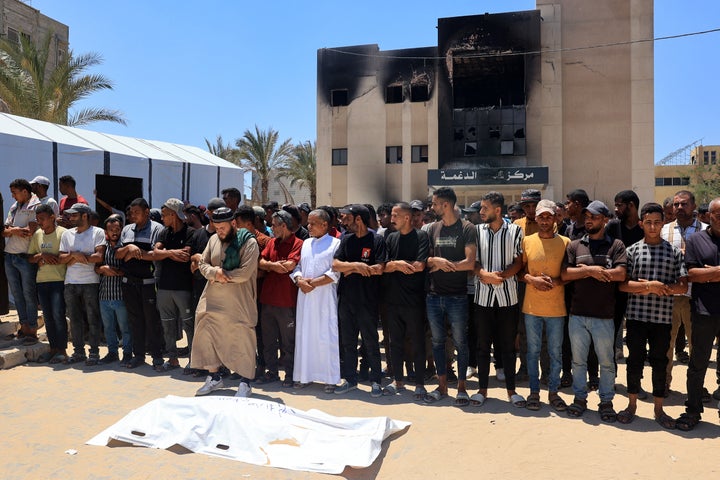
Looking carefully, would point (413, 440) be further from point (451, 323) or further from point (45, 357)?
point (45, 357)

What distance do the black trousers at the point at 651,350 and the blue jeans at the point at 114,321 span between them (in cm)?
590

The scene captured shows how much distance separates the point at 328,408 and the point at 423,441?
1168mm

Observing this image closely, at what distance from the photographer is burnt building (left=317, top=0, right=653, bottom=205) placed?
2556 centimetres

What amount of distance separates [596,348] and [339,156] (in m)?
27.4

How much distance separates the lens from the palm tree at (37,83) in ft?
57.1

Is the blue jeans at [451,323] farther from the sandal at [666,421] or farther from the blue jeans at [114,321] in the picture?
the blue jeans at [114,321]

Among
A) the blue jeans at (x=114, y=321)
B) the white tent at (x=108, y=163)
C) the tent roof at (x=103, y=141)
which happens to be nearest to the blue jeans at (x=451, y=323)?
the blue jeans at (x=114, y=321)

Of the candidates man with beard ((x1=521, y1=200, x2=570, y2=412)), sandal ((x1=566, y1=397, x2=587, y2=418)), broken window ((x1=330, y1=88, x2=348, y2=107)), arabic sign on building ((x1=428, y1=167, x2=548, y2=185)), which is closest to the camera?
sandal ((x1=566, y1=397, x2=587, y2=418))

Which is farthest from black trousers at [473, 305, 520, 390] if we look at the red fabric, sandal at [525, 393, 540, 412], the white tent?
the white tent

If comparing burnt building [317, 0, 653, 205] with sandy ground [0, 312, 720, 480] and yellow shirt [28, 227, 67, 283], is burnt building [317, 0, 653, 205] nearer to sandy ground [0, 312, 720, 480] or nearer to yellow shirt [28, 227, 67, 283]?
yellow shirt [28, 227, 67, 283]

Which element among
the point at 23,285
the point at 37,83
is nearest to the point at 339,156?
the point at 37,83

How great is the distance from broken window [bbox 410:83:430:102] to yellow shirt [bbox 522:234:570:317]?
2498cm

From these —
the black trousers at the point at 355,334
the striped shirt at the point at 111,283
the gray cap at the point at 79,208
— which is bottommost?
the black trousers at the point at 355,334

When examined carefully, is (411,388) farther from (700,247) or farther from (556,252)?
(700,247)
